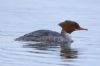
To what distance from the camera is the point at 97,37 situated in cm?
2486

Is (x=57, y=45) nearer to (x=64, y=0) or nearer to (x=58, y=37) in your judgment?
(x=58, y=37)

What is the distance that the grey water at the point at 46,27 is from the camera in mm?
19953

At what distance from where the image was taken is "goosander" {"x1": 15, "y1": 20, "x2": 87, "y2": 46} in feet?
80.5

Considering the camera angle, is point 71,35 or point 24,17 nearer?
point 71,35

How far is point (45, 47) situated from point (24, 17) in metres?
8.27

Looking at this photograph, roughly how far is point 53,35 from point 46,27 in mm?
3402

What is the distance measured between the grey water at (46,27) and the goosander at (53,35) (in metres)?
0.33

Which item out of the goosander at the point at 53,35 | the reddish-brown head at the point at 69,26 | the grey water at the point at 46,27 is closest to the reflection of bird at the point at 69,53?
the grey water at the point at 46,27

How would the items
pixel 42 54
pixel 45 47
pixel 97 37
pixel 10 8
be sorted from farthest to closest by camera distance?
1. pixel 10 8
2. pixel 97 37
3. pixel 45 47
4. pixel 42 54

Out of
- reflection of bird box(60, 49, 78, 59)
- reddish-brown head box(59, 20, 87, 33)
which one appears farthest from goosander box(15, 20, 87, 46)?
reflection of bird box(60, 49, 78, 59)

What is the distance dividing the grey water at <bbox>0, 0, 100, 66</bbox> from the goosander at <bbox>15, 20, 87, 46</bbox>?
1.08 feet

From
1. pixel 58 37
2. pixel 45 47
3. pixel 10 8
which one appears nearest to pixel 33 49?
pixel 45 47

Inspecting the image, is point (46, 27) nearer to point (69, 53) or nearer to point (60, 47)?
point (60, 47)

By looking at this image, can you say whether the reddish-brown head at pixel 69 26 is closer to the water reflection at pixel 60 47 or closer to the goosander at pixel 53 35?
the goosander at pixel 53 35
